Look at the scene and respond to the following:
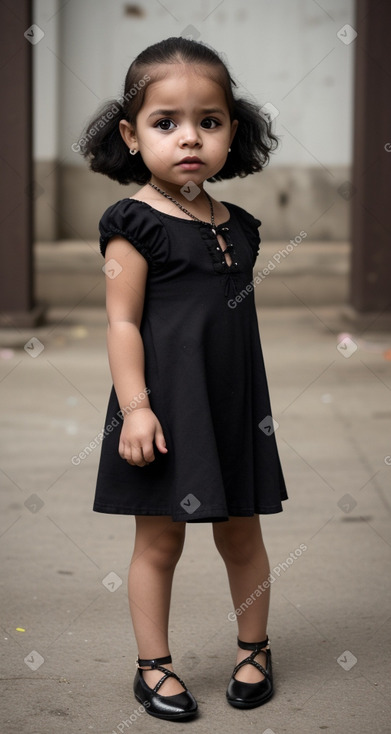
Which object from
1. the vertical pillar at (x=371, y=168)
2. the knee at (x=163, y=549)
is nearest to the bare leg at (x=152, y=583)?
the knee at (x=163, y=549)

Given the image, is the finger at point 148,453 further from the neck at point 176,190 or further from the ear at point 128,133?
the ear at point 128,133

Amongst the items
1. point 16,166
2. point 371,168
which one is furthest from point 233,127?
point 371,168

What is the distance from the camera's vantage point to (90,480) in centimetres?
417

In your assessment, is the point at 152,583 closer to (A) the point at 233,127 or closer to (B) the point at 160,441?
(B) the point at 160,441

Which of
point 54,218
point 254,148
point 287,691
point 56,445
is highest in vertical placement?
point 254,148

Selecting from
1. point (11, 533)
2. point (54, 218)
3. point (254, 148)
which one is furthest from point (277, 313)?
point (254, 148)

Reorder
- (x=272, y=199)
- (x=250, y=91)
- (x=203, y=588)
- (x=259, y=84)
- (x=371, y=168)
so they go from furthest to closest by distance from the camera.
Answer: (x=272, y=199) → (x=259, y=84) → (x=250, y=91) → (x=371, y=168) → (x=203, y=588)

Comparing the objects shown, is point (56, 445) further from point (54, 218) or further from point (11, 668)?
point (54, 218)

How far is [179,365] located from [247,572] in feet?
1.72

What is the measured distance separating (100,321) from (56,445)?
3963mm

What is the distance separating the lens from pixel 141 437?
88.2 inches

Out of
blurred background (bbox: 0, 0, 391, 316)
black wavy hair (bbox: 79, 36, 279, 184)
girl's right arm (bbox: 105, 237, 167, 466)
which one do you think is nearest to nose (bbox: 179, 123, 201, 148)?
black wavy hair (bbox: 79, 36, 279, 184)

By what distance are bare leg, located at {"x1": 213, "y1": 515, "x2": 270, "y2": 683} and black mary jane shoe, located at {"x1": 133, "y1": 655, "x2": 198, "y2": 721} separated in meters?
0.15

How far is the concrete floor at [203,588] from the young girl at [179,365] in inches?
5.1
